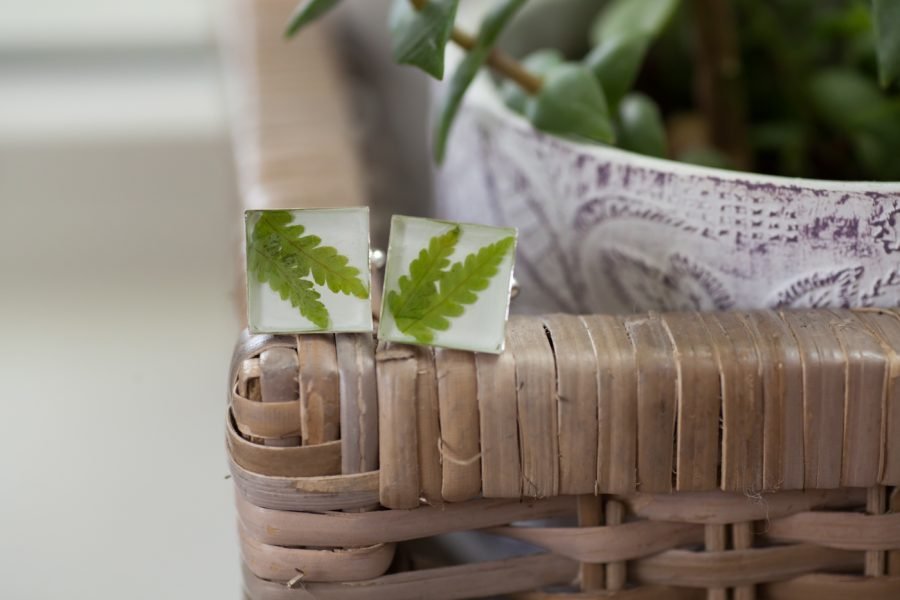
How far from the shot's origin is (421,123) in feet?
2.53

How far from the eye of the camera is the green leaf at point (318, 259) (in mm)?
331

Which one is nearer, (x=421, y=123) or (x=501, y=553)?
(x=501, y=553)

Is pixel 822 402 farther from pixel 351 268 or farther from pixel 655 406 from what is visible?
pixel 351 268

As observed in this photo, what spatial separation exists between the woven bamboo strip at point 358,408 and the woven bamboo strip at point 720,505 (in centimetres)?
9

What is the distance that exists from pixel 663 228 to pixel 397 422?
15cm

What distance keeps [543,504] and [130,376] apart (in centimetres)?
32

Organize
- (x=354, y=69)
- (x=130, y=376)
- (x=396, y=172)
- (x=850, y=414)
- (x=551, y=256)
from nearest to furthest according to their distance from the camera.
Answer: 1. (x=850, y=414)
2. (x=551, y=256)
3. (x=130, y=376)
4. (x=396, y=172)
5. (x=354, y=69)

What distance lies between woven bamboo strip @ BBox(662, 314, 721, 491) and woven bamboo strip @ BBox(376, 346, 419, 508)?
0.28 feet

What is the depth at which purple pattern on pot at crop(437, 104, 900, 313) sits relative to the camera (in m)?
0.36

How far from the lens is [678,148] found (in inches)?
23.9

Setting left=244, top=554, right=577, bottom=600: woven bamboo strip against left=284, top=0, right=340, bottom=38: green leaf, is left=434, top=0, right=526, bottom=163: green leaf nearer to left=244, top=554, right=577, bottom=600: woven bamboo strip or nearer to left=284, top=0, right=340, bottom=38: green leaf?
left=284, top=0, right=340, bottom=38: green leaf

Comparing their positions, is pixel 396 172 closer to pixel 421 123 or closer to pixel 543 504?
pixel 421 123

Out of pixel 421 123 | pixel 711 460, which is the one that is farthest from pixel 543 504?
pixel 421 123

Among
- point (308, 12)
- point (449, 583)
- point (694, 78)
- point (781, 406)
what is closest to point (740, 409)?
point (781, 406)
